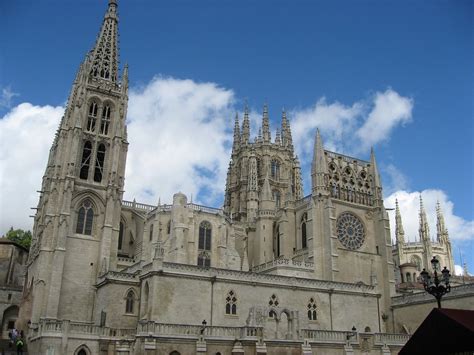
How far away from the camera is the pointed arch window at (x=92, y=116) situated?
48.9 meters

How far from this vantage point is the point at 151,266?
34531 mm

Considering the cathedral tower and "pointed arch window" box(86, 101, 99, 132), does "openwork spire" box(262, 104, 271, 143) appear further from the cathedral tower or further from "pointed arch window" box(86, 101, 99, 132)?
"pointed arch window" box(86, 101, 99, 132)

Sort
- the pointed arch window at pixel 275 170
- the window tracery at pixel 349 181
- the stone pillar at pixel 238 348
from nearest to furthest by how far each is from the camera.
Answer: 1. the stone pillar at pixel 238 348
2. the window tracery at pixel 349 181
3. the pointed arch window at pixel 275 170

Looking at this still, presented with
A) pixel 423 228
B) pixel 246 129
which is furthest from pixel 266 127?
pixel 423 228

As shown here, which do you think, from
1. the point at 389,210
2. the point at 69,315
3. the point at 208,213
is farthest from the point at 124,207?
the point at 389,210

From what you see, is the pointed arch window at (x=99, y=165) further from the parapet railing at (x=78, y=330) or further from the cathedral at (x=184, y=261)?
the parapet railing at (x=78, y=330)

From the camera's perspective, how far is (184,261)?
143 feet

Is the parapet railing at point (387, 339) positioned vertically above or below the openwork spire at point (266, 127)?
below

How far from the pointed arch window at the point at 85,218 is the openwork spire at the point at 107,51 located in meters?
14.4

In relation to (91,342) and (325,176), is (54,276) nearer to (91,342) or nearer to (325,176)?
(91,342)

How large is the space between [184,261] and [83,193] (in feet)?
37.3

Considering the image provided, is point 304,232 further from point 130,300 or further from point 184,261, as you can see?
point 130,300

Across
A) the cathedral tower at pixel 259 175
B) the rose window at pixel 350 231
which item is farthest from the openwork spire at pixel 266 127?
the rose window at pixel 350 231

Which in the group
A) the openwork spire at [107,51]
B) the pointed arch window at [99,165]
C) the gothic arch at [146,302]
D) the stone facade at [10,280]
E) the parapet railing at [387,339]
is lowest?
the parapet railing at [387,339]
